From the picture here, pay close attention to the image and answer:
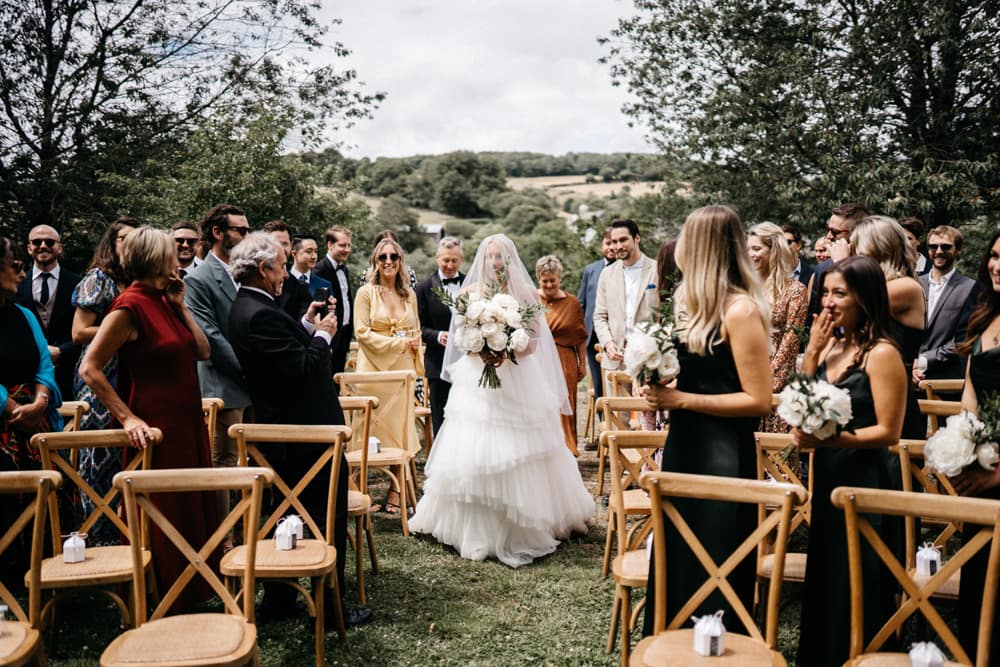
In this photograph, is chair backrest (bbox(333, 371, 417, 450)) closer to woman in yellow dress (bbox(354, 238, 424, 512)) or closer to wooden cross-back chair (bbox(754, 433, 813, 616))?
woman in yellow dress (bbox(354, 238, 424, 512))

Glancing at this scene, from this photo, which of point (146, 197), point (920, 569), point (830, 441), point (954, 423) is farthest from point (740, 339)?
point (146, 197)

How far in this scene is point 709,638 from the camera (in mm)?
2799

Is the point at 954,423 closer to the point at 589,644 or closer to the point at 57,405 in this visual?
the point at 589,644

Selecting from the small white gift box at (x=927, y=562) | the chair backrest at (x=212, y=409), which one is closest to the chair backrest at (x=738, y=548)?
the small white gift box at (x=927, y=562)

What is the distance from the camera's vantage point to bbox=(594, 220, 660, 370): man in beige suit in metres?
7.76

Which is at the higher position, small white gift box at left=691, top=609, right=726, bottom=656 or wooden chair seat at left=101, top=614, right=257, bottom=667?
small white gift box at left=691, top=609, right=726, bottom=656

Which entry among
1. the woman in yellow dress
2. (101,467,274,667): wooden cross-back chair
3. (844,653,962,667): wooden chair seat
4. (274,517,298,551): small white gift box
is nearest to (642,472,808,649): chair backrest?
(844,653,962,667): wooden chair seat

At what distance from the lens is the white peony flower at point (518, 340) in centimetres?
545

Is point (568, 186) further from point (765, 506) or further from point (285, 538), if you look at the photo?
point (285, 538)

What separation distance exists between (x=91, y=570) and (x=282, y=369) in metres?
1.33

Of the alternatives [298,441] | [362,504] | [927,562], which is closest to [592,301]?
[362,504]

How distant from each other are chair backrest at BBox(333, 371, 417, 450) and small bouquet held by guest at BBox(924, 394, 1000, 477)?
4.18m

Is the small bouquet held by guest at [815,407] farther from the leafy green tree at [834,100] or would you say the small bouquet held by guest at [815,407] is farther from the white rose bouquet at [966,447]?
the leafy green tree at [834,100]

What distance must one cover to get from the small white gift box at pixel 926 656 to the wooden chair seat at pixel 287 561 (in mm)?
2543
